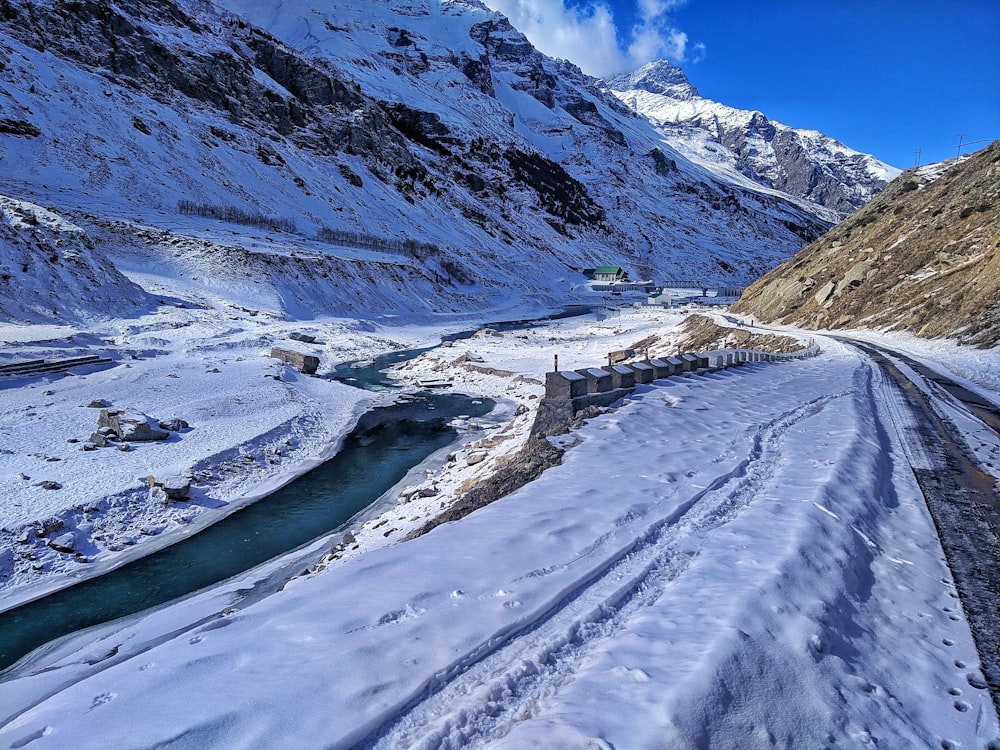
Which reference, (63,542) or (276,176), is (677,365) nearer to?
(63,542)

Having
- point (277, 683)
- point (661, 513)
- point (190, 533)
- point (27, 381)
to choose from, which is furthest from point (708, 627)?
point (27, 381)

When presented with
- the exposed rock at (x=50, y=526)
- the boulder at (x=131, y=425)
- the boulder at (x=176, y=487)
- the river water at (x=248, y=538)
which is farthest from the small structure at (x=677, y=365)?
the boulder at (x=131, y=425)

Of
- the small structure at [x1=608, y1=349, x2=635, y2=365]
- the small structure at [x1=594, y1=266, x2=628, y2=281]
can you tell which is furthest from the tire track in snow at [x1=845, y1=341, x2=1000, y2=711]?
the small structure at [x1=594, y1=266, x2=628, y2=281]

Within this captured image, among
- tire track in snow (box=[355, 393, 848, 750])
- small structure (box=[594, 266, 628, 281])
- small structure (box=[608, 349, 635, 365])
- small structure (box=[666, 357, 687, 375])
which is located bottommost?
tire track in snow (box=[355, 393, 848, 750])

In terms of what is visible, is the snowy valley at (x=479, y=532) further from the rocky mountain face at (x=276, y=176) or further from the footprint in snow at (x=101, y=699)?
the rocky mountain face at (x=276, y=176)

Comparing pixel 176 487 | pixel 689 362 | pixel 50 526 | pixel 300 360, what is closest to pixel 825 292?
pixel 689 362

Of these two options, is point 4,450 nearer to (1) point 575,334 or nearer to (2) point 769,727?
(2) point 769,727

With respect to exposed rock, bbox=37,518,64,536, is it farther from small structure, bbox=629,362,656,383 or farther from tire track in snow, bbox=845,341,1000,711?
tire track in snow, bbox=845,341,1000,711
